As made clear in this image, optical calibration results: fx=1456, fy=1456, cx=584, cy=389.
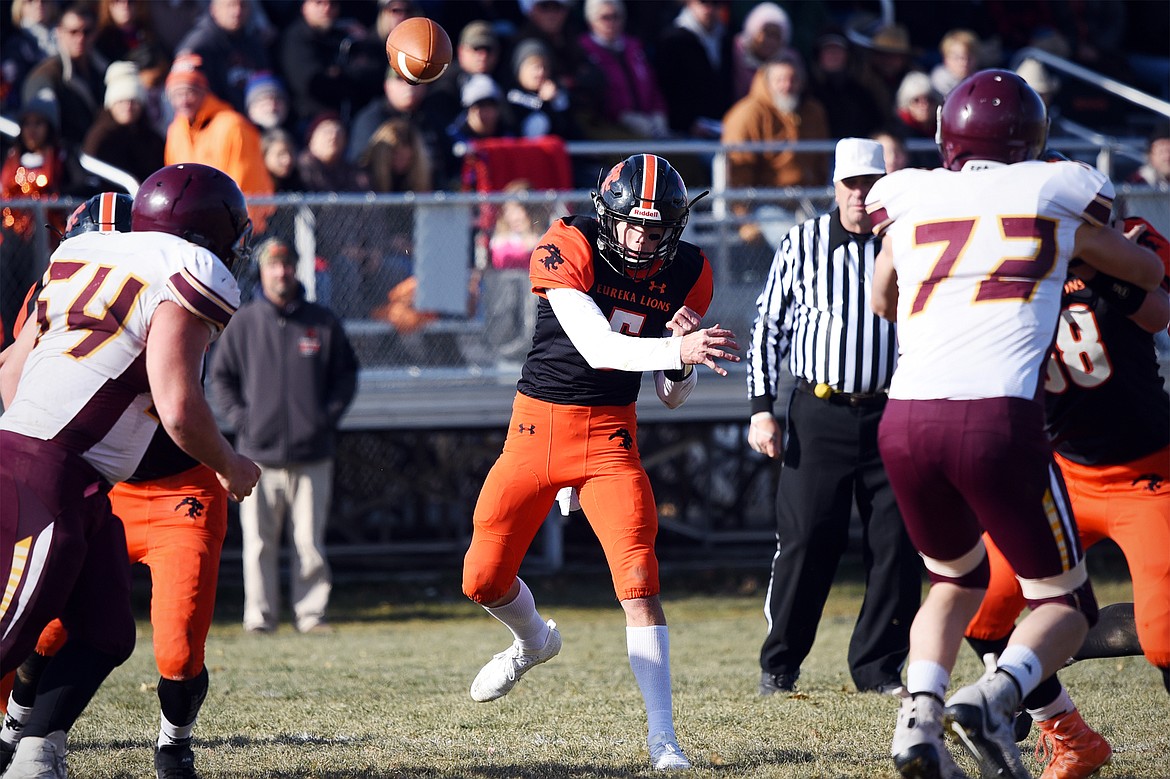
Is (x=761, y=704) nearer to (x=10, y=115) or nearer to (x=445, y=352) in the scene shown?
(x=445, y=352)

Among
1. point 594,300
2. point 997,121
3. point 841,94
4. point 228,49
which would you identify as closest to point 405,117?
point 228,49

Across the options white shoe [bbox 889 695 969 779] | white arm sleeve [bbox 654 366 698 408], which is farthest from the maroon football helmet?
white arm sleeve [bbox 654 366 698 408]

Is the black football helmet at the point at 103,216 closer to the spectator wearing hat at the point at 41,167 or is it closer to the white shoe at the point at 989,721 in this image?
the white shoe at the point at 989,721

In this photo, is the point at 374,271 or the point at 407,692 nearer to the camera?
the point at 407,692

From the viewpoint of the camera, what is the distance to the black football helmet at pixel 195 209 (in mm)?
4113

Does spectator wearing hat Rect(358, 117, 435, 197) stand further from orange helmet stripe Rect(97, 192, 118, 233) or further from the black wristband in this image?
the black wristband

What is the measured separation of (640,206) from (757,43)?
7020 millimetres

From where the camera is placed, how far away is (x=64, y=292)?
13.0ft

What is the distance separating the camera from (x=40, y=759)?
400 centimetres

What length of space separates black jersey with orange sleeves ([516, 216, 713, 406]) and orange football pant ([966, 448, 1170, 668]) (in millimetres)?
1380

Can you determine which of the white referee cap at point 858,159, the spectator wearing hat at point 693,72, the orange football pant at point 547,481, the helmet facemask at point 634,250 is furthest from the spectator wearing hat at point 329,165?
the orange football pant at point 547,481

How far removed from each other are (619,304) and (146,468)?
1.66 m

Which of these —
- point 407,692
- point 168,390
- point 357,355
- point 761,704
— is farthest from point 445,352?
point 168,390

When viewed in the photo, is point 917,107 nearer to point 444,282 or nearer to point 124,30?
point 444,282
